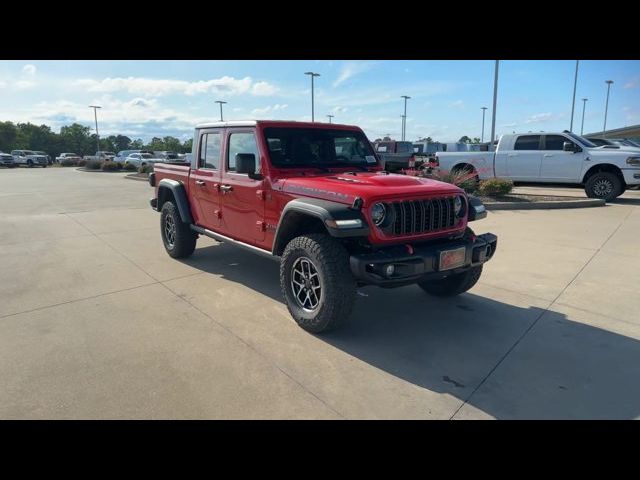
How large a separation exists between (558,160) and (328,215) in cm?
1093

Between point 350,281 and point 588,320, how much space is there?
7.86 feet

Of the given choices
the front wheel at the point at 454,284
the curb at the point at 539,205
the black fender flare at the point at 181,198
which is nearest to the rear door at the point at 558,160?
the curb at the point at 539,205

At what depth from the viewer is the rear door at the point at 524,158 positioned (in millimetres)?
12328

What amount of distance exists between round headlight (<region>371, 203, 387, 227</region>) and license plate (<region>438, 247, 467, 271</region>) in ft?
1.87

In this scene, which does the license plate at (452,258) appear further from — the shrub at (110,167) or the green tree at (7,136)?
the green tree at (7,136)

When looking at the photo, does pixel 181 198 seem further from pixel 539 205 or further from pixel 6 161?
pixel 6 161

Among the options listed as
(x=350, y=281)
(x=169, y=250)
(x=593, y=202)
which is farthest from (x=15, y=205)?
(x=593, y=202)

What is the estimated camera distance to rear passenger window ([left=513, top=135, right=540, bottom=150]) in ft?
40.6

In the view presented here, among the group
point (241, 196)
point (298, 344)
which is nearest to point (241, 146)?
point (241, 196)
